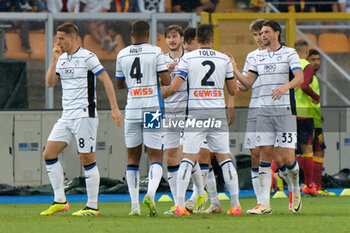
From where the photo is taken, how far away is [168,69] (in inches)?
390

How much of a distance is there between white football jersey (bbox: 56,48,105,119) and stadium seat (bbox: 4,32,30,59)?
23.4 feet

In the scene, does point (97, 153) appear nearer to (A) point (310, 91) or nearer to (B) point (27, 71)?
(B) point (27, 71)

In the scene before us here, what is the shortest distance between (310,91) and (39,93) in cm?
547

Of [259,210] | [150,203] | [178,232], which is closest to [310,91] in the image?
[259,210]

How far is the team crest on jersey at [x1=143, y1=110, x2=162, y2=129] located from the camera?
29.8ft

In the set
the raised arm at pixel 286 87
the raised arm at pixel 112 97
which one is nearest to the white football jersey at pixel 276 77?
the raised arm at pixel 286 87

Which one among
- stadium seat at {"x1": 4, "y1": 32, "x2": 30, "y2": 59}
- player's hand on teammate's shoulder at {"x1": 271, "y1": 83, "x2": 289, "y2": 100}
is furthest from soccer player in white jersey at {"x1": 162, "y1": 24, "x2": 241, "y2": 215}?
stadium seat at {"x1": 4, "y1": 32, "x2": 30, "y2": 59}

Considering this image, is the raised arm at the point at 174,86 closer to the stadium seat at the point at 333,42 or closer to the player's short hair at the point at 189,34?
the player's short hair at the point at 189,34

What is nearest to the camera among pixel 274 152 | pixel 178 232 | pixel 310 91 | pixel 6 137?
pixel 178 232

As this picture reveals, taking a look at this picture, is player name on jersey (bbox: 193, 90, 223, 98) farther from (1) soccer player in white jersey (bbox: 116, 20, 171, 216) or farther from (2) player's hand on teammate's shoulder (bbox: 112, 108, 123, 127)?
(2) player's hand on teammate's shoulder (bbox: 112, 108, 123, 127)

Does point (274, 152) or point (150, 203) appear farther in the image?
point (274, 152)

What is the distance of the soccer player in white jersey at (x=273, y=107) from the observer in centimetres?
954

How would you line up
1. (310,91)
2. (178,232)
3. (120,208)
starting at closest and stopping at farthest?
(178,232)
(120,208)
(310,91)

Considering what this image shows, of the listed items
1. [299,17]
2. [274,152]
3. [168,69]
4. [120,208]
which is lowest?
[120,208]
